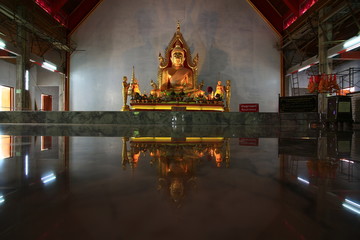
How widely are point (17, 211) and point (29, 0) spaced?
721cm

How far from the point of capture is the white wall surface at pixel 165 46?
753 cm

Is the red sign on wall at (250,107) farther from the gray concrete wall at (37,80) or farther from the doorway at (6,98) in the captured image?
the doorway at (6,98)

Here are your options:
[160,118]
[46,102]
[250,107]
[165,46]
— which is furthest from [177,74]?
[46,102]

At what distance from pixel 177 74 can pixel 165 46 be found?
44.9 inches

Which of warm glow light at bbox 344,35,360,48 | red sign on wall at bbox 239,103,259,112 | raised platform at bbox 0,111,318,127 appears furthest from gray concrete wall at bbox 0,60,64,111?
warm glow light at bbox 344,35,360,48

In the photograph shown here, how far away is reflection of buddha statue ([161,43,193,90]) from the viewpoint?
6.95 meters

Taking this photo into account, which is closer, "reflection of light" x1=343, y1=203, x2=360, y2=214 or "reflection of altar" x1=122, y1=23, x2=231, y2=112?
"reflection of light" x1=343, y1=203, x2=360, y2=214

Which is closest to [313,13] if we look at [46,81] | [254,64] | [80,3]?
[254,64]

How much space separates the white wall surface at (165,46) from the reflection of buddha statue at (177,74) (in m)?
0.62

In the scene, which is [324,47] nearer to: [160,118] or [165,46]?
[165,46]

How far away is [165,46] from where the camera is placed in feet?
24.8

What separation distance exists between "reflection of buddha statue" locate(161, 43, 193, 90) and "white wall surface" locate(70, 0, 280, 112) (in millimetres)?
624

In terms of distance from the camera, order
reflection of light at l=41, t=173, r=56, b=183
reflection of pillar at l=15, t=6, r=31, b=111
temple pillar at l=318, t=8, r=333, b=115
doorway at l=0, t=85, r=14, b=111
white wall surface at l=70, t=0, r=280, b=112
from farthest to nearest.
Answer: doorway at l=0, t=85, r=14, b=111 → white wall surface at l=70, t=0, r=280, b=112 → reflection of pillar at l=15, t=6, r=31, b=111 → temple pillar at l=318, t=8, r=333, b=115 → reflection of light at l=41, t=173, r=56, b=183

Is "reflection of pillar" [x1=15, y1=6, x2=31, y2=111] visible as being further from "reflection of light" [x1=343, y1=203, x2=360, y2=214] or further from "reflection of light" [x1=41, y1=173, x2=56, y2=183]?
"reflection of light" [x1=343, y1=203, x2=360, y2=214]
